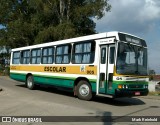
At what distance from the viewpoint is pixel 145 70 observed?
50.4ft

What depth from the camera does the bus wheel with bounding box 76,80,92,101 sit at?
15936 millimetres

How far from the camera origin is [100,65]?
15.3 meters

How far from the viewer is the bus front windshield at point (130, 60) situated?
1439 centimetres

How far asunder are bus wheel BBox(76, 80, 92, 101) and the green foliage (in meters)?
20.0

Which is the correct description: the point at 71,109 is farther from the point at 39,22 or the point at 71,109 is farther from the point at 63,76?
the point at 39,22

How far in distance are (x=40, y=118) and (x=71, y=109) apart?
2.22m

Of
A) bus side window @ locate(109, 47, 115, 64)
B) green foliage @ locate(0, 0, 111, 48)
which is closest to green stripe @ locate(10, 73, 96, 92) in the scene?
bus side window @ locate(109, 47, 115, 64)

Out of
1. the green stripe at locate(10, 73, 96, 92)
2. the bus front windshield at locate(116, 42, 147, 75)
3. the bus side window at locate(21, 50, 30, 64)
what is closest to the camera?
the bus front windshield at locate(116, 42, 147, 75)

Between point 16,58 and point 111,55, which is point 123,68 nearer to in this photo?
point 111,55

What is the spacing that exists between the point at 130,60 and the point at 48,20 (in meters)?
28.1

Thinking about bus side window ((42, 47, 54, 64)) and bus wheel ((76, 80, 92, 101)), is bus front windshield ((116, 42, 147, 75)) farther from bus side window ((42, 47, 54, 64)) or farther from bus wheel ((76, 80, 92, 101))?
bus side window ((42, 47, 54, 64))

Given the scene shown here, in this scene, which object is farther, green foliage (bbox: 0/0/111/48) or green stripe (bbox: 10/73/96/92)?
green foliage (bbox: 0/0/111/48)

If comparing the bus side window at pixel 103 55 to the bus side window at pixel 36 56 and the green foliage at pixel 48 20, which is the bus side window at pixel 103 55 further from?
the green foliage at pixel 48 20

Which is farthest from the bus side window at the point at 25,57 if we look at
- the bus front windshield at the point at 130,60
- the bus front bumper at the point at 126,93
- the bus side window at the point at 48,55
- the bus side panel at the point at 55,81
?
the bus front bumper at the point at 126,93
